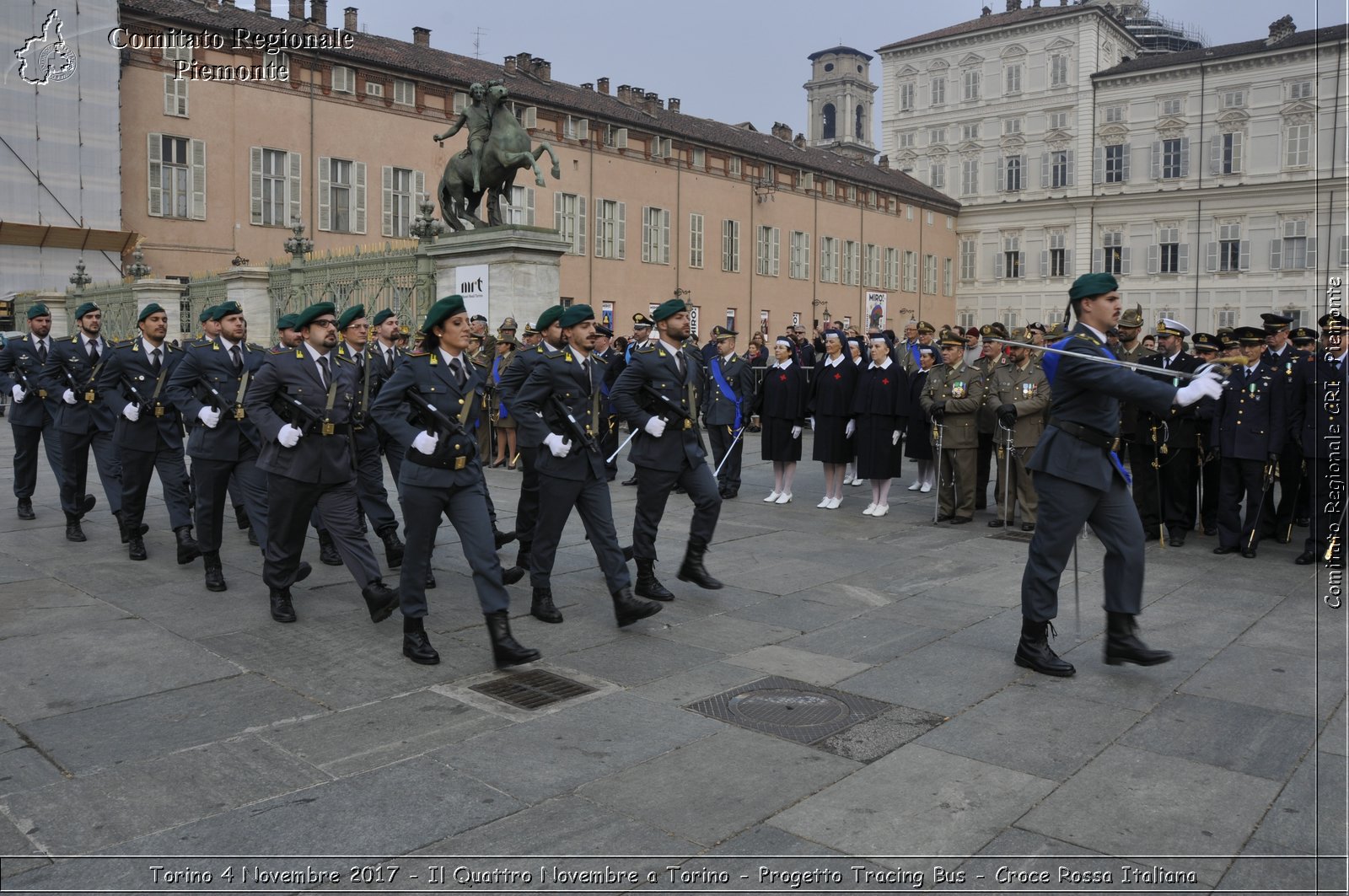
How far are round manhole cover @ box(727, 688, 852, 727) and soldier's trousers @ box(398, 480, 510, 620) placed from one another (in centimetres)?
146

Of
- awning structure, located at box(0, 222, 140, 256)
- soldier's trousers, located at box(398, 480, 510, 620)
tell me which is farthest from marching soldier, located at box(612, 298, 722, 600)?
awning structure, located at box(0, 222, 140, 256)

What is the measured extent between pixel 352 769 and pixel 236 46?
102 ft

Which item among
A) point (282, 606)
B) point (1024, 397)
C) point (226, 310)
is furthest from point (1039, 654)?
point (226, 310)

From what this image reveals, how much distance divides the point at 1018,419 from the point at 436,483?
664 centimetres

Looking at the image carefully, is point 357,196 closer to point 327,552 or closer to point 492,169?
point 492,169

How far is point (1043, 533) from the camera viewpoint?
19.8 ft

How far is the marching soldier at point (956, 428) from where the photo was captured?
11070 mm

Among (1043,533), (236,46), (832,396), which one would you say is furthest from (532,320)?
(236,46)

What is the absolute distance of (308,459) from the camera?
6727mm

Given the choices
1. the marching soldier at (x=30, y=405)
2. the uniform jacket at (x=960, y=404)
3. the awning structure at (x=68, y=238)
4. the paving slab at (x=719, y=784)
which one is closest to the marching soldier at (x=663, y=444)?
the paving slab at (x=719, y=784)

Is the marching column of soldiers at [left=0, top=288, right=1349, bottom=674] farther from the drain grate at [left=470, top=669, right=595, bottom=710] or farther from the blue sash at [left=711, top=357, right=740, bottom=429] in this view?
the drain grate at [left=470, top=669, right=595, bottom=710]

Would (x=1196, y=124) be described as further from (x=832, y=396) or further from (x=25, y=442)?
(x=25, y=442)

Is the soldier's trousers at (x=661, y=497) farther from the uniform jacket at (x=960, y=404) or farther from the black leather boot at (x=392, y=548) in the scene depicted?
the uniform jacket at (x=960, y=404)

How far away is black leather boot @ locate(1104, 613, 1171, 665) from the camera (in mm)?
5879
